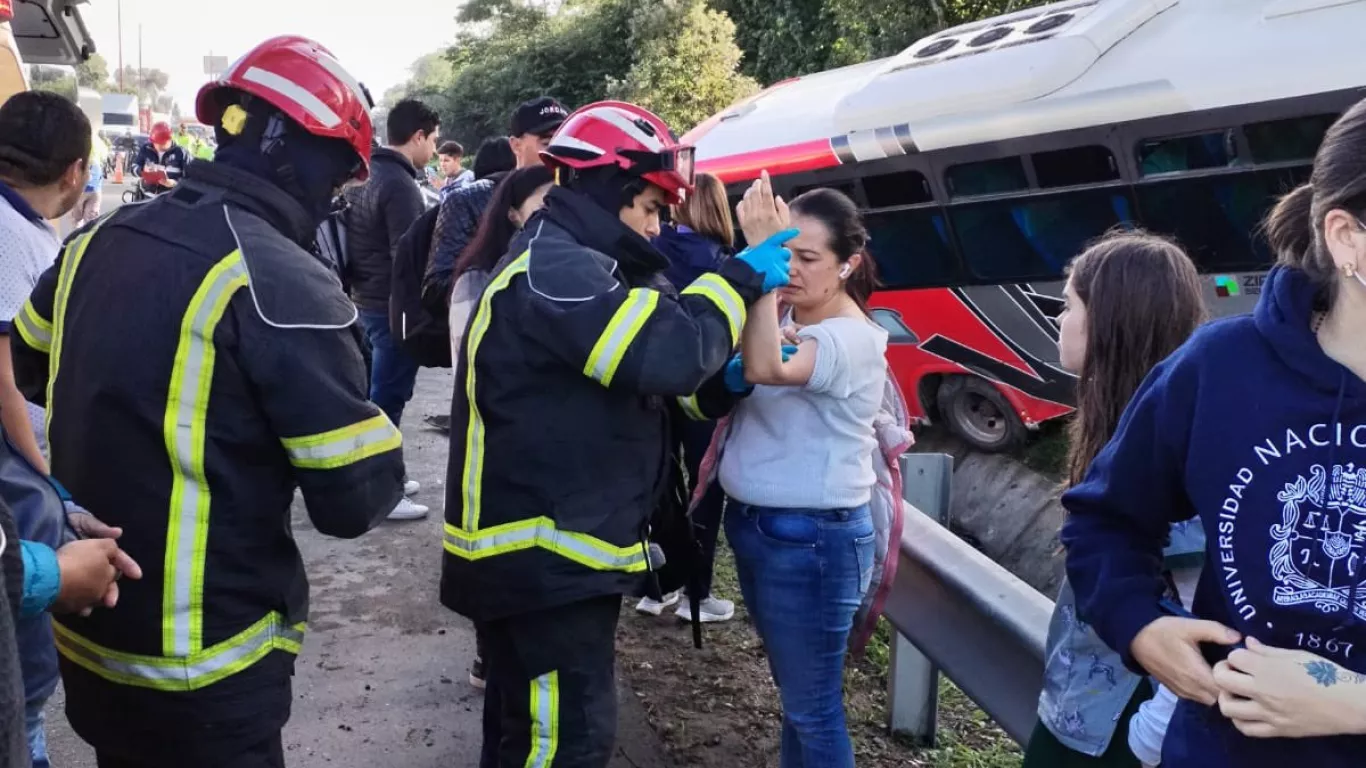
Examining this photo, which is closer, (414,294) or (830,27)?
(414,294)

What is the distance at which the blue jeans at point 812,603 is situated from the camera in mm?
2984

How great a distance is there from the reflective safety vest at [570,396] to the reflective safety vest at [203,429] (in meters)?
0.39

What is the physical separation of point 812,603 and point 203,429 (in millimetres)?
1561

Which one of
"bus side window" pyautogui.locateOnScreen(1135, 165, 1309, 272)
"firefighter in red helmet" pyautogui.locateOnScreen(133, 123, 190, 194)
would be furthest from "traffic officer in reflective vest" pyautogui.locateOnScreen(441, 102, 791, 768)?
"firefighter in red helmet" pyautogui.locateOnScreen(133, 123, 190, 194)

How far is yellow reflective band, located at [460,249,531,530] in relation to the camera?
2678 millimetres

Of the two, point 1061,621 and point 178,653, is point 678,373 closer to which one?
point 1061,621

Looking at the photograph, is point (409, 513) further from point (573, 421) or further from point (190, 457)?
point (190, 457)

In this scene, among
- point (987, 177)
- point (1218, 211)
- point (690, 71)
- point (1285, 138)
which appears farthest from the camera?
point (690, 71)

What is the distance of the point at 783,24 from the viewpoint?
2112 cm

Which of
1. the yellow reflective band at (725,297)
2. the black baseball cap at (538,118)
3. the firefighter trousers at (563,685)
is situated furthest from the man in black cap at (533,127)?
the firefighter trousers at (563,685)

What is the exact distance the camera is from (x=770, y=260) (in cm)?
274

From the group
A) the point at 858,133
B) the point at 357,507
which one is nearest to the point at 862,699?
the point at 357,507

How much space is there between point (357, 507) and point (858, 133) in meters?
6.70

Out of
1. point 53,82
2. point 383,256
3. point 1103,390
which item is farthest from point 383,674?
point 53,82
